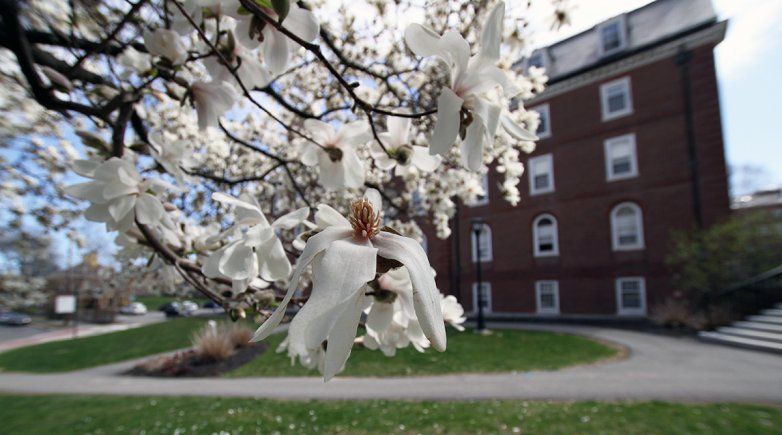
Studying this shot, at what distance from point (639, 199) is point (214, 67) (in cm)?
1762

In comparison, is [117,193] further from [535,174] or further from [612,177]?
[535,174]

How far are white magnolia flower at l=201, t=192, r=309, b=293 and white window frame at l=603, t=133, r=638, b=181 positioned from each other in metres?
17.9

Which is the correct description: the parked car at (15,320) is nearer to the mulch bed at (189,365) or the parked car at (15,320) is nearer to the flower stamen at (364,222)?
the mulch bed at (189,365)

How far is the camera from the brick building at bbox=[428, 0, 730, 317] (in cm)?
1462

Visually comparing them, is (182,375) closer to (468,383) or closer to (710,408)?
(468,383)

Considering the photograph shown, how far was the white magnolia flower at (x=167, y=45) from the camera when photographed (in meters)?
1.35

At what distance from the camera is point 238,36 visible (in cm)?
118

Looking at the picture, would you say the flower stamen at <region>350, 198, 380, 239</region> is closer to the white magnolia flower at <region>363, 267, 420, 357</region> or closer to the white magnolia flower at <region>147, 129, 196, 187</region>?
the white magnolia flower at <region>363, 267, 420, 357</region>

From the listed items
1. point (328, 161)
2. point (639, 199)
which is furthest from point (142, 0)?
point (639, 199)

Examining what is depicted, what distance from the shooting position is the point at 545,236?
18.2 meters

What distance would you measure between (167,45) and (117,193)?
569mm

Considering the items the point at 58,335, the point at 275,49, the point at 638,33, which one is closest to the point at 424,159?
the point at 275,49

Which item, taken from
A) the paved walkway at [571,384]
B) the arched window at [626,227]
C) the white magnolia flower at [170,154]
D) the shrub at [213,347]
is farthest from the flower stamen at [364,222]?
the arched window at [626,227]

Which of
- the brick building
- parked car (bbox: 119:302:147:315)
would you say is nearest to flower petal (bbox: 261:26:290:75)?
the brick building
